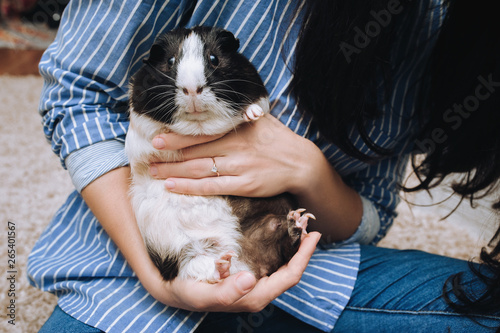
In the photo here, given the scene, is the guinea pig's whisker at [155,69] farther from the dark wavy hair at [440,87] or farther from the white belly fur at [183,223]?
the dark wavy hair at [440,87]

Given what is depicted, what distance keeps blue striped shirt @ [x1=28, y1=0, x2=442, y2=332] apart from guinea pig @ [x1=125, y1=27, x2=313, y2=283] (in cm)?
11

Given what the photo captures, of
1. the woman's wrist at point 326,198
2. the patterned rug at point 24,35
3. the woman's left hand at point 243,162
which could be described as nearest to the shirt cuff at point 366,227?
the woman's wrist at point 326,198

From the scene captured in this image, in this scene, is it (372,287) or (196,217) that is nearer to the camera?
(196,217)

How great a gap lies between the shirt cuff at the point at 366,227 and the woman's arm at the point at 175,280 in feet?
1.17

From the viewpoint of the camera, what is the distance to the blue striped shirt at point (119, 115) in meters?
0.84

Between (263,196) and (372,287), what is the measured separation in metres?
0.38

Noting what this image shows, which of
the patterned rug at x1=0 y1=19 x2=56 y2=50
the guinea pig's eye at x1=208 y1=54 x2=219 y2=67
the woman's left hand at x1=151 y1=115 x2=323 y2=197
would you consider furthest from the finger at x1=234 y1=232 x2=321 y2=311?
the patterned rug at x1=0 y1=19 x2=56 y2=50

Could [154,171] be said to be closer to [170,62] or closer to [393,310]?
[170,62]

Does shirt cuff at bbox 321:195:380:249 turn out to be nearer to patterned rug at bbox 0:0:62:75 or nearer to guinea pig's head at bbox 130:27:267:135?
guinea pig's head at bbox 130:27:267:135

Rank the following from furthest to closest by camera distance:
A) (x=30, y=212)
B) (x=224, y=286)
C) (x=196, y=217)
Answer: (x=30, y=212) → (x=196, y=217) → (x=224, y=286)

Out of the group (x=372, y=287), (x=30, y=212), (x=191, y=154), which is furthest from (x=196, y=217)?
(x=30, y=212)

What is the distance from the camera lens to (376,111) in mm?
964

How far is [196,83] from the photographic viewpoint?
0.69 meters

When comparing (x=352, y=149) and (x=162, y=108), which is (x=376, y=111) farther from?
(x=162, y=108)
